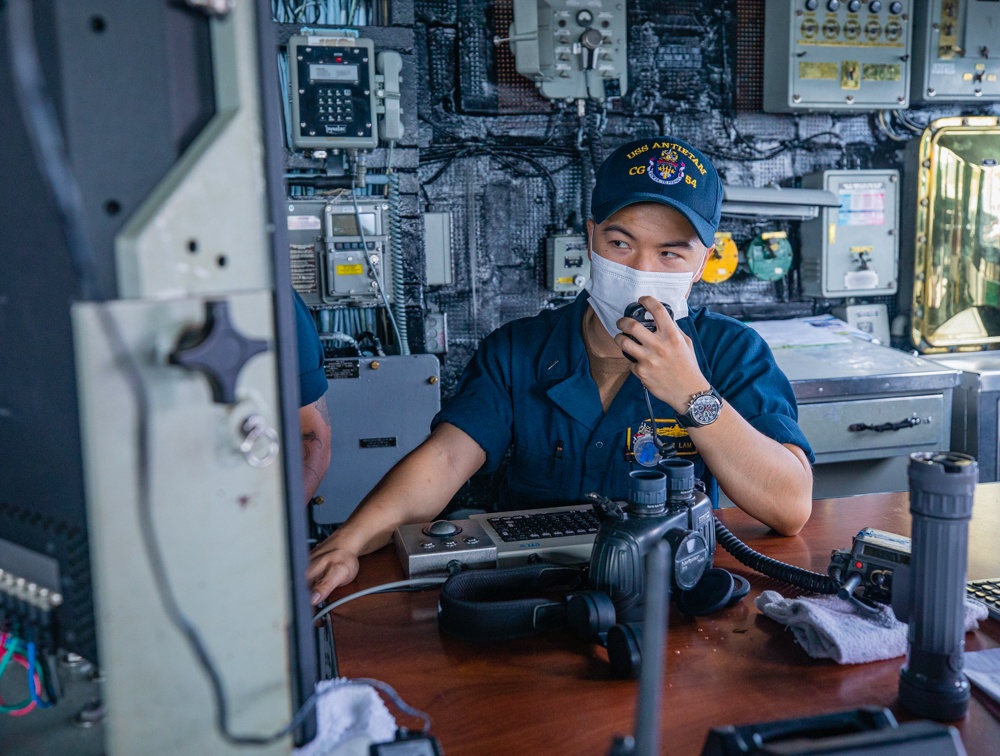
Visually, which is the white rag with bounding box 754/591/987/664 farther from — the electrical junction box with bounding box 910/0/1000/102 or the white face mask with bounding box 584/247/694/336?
the electrical junction box with bounding box 910/0/1000/102

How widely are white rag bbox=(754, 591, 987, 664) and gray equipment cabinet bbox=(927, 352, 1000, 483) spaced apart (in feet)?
7.99

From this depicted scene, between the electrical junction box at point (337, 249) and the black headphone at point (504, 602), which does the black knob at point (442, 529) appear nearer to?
the black headphone at point (504, 602)

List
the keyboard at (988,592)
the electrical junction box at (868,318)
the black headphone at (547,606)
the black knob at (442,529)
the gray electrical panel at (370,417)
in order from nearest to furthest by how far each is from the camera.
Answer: the black headphone at (547,606) → the keyboard at (988,592) → the black knob at (442,529) → the gray electrical panel at (370,417) → the electrical junction box at (868,318)

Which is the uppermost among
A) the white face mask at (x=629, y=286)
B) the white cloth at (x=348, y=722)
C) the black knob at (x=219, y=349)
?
the black knob at (x=219, y=349)

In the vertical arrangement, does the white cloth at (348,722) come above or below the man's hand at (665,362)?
below

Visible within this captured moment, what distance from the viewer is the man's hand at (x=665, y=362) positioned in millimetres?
1687

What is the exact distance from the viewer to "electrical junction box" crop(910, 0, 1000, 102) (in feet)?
12.2

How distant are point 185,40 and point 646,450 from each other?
148 cm

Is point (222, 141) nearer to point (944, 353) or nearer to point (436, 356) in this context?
point (436, 356)

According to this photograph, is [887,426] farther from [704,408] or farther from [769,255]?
[704,408]

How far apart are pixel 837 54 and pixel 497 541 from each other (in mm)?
3059

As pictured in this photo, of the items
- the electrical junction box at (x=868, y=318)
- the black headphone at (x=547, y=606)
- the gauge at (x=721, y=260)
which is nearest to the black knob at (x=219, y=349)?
the black headphone at (x=547, y=606)

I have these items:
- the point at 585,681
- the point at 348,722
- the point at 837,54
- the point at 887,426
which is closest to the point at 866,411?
the point at 887,426

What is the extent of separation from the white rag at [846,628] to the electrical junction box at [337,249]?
2.42m
